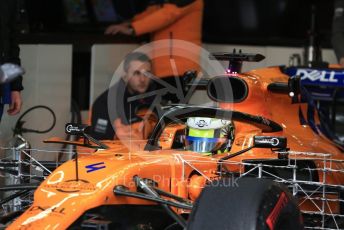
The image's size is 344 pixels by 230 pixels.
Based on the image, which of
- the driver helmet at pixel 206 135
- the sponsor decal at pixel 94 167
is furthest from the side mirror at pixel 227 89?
the sponsor decal at pixel 94 167

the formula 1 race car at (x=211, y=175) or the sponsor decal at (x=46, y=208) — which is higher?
the formula 1 race car at (x=211, y=175)

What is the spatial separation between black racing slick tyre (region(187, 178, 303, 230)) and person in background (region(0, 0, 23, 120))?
2058mm

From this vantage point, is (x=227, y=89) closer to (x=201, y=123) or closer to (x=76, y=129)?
(x=201, y=123)

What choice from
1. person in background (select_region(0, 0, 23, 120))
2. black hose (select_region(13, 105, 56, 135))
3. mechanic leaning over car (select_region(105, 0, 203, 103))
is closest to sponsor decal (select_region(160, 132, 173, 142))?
person in background (select_region(0, 0, 23, 120))

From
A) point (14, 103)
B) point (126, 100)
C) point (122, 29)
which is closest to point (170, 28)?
point (122, 29)

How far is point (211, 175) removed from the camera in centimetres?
474

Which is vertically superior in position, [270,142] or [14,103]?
[14,103]

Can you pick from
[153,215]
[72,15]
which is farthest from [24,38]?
[153,215]

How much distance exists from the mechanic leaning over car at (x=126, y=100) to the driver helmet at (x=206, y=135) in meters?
1.46

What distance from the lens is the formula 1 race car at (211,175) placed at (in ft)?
13.1

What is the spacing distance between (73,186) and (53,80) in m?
3.16

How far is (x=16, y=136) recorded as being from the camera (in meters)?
6.51

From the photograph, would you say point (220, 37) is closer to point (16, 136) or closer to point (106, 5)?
point (106, 5)

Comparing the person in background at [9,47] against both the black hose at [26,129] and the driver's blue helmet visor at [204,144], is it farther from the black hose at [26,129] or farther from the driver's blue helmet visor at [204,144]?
the driver's blue helmet visor at [204,144]
